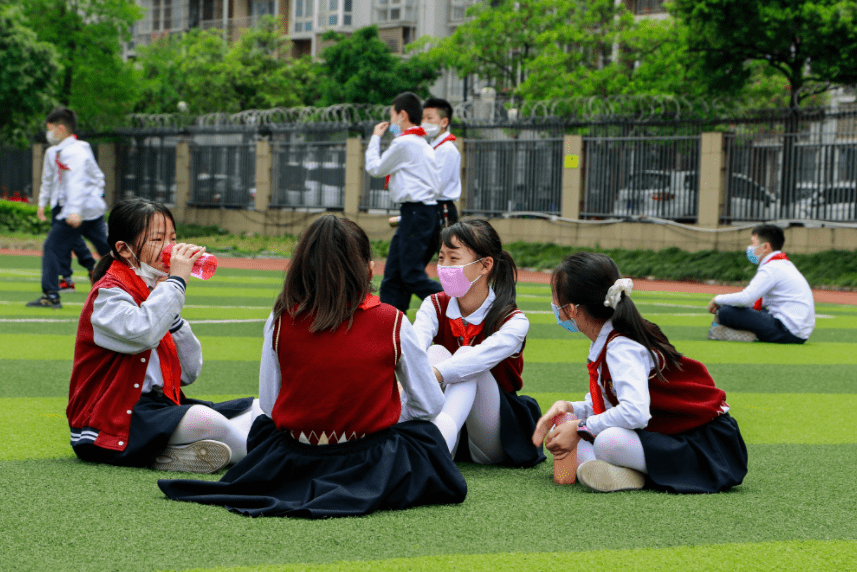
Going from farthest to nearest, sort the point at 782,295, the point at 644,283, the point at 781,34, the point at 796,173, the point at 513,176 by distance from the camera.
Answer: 1. the point at 513,176
2. the point at 781,34
3. the point at 796,173
4. the point at 644,283
5. the point at 782,295

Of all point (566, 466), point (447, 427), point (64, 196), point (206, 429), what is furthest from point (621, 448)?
point (64, 196)

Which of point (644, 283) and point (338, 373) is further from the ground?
point (338, 373)

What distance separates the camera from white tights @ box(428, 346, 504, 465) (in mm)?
4070

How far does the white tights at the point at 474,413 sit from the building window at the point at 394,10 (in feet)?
149

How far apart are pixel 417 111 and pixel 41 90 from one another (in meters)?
21.4

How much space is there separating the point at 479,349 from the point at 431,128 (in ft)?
17.5

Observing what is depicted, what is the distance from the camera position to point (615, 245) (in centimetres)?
2061

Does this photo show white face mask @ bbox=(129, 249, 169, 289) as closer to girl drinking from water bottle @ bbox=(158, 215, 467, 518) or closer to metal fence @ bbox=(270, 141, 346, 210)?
girl drinking from water bottle @ bbox=(158, 215, 467, 518)

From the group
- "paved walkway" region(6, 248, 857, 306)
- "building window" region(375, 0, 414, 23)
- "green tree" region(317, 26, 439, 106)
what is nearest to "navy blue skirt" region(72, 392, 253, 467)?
"paved walkway" region(6, 248, 857, 306)

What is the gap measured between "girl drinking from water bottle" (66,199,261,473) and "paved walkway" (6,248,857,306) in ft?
38.5

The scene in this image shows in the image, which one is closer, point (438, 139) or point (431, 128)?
point (431, 128)

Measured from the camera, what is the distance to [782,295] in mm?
8773

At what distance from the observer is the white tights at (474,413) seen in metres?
4.07

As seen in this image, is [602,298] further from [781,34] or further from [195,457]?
[781,34]
